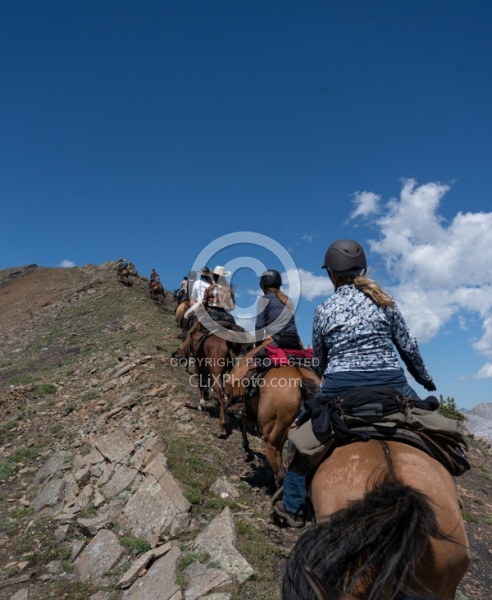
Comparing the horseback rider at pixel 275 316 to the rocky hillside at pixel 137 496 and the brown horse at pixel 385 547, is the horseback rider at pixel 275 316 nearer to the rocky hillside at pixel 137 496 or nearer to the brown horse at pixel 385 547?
the rocky hillside at pixel 137 496

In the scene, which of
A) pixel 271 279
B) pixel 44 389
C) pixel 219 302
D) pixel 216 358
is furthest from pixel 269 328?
pixel 44 389

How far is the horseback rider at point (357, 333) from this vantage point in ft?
11.8

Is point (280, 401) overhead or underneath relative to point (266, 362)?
underneath

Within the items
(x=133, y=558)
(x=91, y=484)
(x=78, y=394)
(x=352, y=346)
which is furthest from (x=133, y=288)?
(x=352, y=346)

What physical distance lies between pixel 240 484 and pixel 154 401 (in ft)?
13.1

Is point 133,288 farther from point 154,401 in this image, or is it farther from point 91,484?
point 91,484

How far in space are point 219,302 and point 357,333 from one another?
Result: 26.8 feet

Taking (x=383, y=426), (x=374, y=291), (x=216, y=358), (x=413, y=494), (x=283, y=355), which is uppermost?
(x=216, y=358)

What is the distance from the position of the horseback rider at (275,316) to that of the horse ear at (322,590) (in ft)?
17.4

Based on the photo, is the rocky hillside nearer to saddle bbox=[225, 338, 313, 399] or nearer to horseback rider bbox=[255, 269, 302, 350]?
saddle bbox=[225, 338, 313, 399]

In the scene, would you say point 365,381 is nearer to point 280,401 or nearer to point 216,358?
point 280,401

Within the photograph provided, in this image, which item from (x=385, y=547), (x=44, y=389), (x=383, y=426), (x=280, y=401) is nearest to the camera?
(x=385, y=547)

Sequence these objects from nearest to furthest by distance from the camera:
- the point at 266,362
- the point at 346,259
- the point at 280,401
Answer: the point at 346,259
the point at 280,401
the point at 266,362

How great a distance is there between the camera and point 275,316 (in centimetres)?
751
